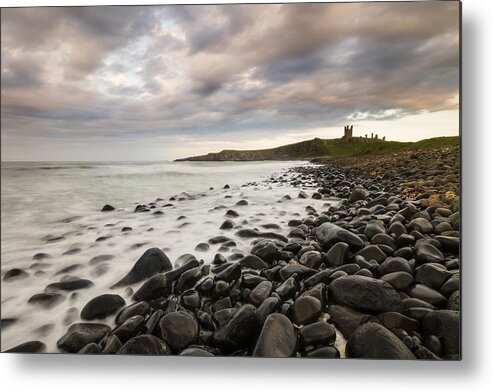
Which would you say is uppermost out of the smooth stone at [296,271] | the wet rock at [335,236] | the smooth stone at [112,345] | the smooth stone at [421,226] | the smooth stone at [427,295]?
the smooth stone at [421,226]

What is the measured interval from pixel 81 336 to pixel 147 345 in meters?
0.42

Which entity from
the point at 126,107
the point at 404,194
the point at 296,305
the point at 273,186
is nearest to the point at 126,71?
the point at 126,107

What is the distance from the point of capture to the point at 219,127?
2.25 meters

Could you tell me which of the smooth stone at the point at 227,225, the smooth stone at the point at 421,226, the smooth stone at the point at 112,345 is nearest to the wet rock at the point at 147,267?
the smooth stone at the point at 112,345

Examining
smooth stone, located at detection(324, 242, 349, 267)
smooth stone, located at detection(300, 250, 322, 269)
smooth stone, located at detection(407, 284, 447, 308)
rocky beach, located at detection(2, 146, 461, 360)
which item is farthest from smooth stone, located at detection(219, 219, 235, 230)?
smooth stone, located at detection(407, 284, 447, 308)

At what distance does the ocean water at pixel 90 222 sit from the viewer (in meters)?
2.10

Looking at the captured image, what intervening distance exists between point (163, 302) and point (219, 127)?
3.96 ft

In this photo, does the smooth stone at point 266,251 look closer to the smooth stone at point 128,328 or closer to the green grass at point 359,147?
the green grass at point 359,147

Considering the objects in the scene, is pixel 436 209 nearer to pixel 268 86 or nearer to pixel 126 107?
pixel 268 86

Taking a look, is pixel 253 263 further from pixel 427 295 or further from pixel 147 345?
pixel 427 295

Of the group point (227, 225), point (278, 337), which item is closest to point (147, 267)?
point (227, 225)

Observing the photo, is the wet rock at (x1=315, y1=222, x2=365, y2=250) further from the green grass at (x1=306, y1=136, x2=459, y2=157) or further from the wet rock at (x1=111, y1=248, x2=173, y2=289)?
the wet rock at (x1=111, y1=248, x2=173, y2=289)

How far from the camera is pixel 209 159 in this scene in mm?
2299

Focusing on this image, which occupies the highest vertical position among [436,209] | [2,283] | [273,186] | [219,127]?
[219,127]
